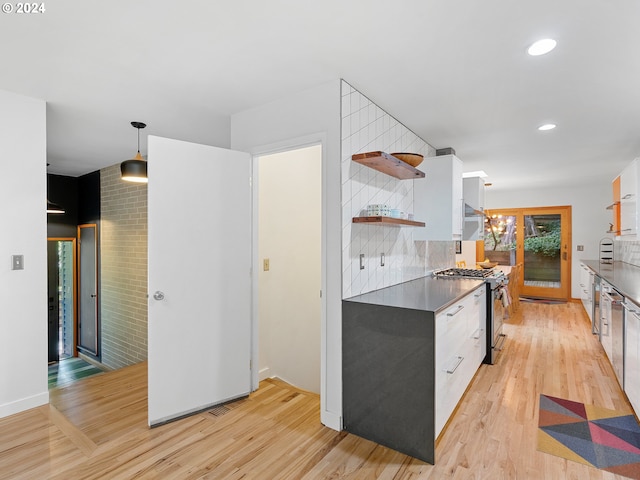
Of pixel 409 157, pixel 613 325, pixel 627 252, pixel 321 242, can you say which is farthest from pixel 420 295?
pixel 627 252

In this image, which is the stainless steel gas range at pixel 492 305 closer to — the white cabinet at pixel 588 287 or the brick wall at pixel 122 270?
the white cabinet at pixel 588 287

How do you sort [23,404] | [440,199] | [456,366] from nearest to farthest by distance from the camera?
[456,366] < [23,404] < [440,199]

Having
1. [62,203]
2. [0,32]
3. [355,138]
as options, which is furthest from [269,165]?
[62,203]

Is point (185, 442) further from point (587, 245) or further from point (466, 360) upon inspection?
point (587, 245)

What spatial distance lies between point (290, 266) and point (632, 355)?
9.38 feet

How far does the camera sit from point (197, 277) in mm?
2604

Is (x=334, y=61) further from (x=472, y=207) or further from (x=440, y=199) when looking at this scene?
(x=472, y=207)

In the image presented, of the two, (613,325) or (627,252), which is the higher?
(627,252)

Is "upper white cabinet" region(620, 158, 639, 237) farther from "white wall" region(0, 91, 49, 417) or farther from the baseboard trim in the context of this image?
the baseboard trim

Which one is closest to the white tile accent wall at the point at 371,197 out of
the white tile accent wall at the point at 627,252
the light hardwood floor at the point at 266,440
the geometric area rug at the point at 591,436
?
the light hardwood floor at the point at 266,440

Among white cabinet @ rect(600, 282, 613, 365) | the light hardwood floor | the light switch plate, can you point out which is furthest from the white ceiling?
the light hardwood floor

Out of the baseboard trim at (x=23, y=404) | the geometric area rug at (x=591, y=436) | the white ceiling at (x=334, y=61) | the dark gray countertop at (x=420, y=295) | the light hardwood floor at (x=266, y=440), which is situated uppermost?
the white ceiling at (x=334, y=61)

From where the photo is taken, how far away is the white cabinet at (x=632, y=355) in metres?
2.45

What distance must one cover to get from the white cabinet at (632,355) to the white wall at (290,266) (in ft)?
8.13
